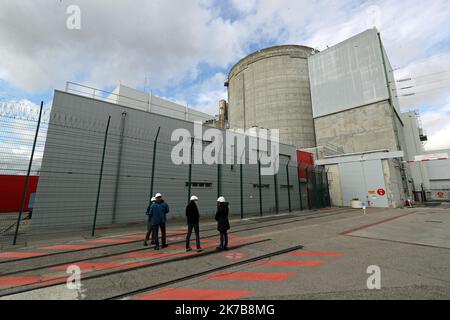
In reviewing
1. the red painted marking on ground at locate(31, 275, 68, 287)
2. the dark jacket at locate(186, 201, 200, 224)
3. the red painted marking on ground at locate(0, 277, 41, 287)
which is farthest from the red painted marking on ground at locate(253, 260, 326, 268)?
the red painted marking on ground at locate(0, 277, 41, 287)

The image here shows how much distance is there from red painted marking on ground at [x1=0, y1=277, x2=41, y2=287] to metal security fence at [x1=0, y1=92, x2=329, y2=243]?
370cm

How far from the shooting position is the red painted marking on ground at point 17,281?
3.86 m

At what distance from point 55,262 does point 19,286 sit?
1.49 metres

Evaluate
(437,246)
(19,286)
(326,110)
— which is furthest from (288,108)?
(19,286)

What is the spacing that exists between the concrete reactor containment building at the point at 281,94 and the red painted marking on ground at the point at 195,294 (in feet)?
102

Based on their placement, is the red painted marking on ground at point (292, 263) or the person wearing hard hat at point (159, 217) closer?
the red painted marking on ground at point (292, 263)

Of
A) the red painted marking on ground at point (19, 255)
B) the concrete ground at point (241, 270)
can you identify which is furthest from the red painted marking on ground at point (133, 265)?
the red painted marking on ground at point (19, 255)

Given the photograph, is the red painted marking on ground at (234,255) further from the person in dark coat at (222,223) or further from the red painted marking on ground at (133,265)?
the red painted marking on ground at (133,265)

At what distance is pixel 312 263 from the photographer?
4.88 meters

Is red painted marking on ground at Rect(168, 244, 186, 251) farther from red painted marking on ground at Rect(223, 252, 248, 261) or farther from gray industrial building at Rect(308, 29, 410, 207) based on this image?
gray industrial building at Rect(308, 29, 410, 207)

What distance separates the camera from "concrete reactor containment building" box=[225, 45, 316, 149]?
33.0 meters

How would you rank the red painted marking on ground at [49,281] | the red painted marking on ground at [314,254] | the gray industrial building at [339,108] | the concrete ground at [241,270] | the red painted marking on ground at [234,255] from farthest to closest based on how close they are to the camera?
the gray industrial building at [339,108]
the red painted marking on ground at [314,254]
the red painted marking on ground at [234,255]
the red painted marking on ground at [49,281]
the concrete ground at [241,270]

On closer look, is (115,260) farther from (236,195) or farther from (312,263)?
(236,195)

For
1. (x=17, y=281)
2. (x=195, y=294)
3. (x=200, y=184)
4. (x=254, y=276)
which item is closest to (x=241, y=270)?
(x=254, y=276)
